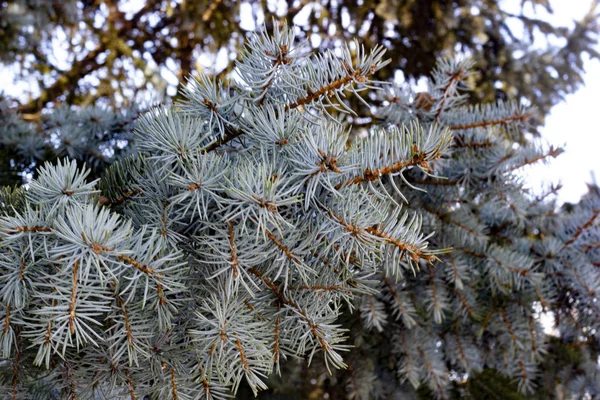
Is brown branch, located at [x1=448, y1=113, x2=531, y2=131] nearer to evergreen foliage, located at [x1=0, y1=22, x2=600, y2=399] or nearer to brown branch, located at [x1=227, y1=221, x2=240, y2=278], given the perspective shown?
evergreen foliage, located at [x1=0, y1=22, x2=600, y2=399]

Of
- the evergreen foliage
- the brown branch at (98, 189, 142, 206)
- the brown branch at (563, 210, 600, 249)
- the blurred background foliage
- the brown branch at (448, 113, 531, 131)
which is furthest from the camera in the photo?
the blurred background foliage

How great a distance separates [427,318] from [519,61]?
5.56ft

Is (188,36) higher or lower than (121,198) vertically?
higher

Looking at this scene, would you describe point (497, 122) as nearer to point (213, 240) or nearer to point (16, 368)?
point (213, 240)

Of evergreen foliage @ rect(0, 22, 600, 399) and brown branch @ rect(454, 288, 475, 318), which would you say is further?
brown branch @ rect(454, 288, 475, 318)

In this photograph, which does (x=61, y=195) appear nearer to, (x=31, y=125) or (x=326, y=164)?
(x=326, y=164)

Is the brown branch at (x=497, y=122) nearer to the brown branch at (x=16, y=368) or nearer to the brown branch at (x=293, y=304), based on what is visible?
the brown branch at (x=293, y=304)

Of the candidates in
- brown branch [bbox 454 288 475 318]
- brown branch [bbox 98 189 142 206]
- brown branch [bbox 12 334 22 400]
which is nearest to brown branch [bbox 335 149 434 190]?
brown branch [bbox 98 189 142 206]

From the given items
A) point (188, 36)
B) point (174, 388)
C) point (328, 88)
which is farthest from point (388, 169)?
point (188, 36)

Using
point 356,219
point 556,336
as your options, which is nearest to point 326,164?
point 356,219

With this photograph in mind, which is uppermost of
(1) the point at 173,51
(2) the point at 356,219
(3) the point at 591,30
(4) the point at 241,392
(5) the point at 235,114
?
(3) the point at 591,30

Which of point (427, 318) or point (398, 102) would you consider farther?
point (427, 318)

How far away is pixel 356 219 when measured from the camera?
48 centimetres

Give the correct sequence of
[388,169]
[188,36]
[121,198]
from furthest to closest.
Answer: [188,36], [121,198], [388,169]
